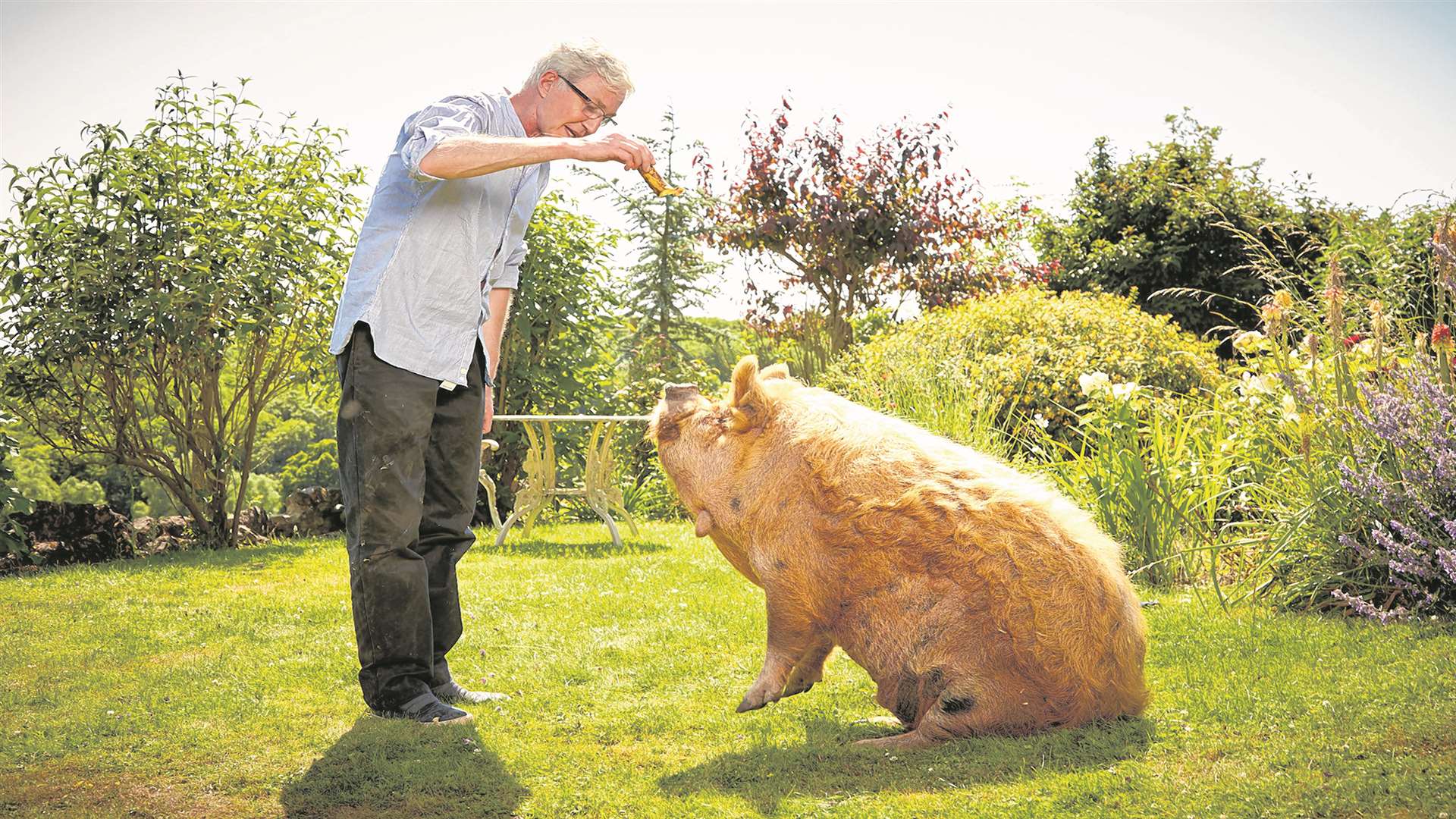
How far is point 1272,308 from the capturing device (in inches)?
205

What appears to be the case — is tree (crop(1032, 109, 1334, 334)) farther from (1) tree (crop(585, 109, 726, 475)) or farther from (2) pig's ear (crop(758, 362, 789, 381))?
(2) pig's ear (crop(758, 362, 789, 381))

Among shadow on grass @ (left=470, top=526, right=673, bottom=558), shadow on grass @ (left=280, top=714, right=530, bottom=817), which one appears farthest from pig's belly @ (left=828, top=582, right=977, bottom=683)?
shadow on grass @ (left=470, top=526, right=673, bottom=558)

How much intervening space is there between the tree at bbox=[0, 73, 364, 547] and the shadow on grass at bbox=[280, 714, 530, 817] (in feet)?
19.1

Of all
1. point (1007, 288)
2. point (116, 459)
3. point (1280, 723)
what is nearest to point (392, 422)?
point (1280, 723)

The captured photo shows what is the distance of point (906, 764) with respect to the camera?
3.18m

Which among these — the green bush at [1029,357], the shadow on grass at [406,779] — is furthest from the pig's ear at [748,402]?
the green bush at [1029,357]

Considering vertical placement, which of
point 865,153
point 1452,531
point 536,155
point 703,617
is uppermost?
point 865,153

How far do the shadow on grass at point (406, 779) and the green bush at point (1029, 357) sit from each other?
4679 millimetres

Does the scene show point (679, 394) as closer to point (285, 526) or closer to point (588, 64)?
point (588, 64)

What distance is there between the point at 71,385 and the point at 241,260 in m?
1.75

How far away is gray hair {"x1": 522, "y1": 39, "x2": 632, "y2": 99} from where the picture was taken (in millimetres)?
3828

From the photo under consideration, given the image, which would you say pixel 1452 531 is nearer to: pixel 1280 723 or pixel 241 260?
pixel 1280 723

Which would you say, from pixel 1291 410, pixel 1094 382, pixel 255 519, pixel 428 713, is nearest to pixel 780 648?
pixel 428 713

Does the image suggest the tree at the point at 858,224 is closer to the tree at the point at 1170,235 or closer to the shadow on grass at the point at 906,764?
the tree at the point at 1170,235
